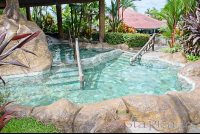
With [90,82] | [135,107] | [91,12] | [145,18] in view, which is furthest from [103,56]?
[145,18]

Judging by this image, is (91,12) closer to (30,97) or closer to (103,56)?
(103,56)

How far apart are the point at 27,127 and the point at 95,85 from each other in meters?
3.09

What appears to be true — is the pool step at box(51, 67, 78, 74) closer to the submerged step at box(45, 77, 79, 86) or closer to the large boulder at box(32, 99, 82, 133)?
the submerged step at box(45, 77, 79, 86)

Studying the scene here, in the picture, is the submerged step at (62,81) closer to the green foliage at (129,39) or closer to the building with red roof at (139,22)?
the green foliage at (129,39)

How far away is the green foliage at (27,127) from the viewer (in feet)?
7.78

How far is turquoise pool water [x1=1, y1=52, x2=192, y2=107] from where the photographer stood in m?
A: 4.40

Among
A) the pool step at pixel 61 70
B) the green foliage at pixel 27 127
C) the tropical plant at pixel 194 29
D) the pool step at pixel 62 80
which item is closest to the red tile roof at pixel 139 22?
the tropical plant at pixel 194 29

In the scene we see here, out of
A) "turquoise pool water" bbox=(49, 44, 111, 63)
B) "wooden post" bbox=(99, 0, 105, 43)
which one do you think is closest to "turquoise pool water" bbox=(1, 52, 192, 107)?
"turquoise pool water" bbox=(49, 44, 111, 63)

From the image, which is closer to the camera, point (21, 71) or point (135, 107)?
point (135, 107)

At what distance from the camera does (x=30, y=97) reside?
437 cm

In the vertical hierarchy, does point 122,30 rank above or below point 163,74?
above

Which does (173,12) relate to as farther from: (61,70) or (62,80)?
(62,80)

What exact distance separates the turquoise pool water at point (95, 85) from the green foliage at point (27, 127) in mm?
1380

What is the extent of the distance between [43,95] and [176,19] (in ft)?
25.9
